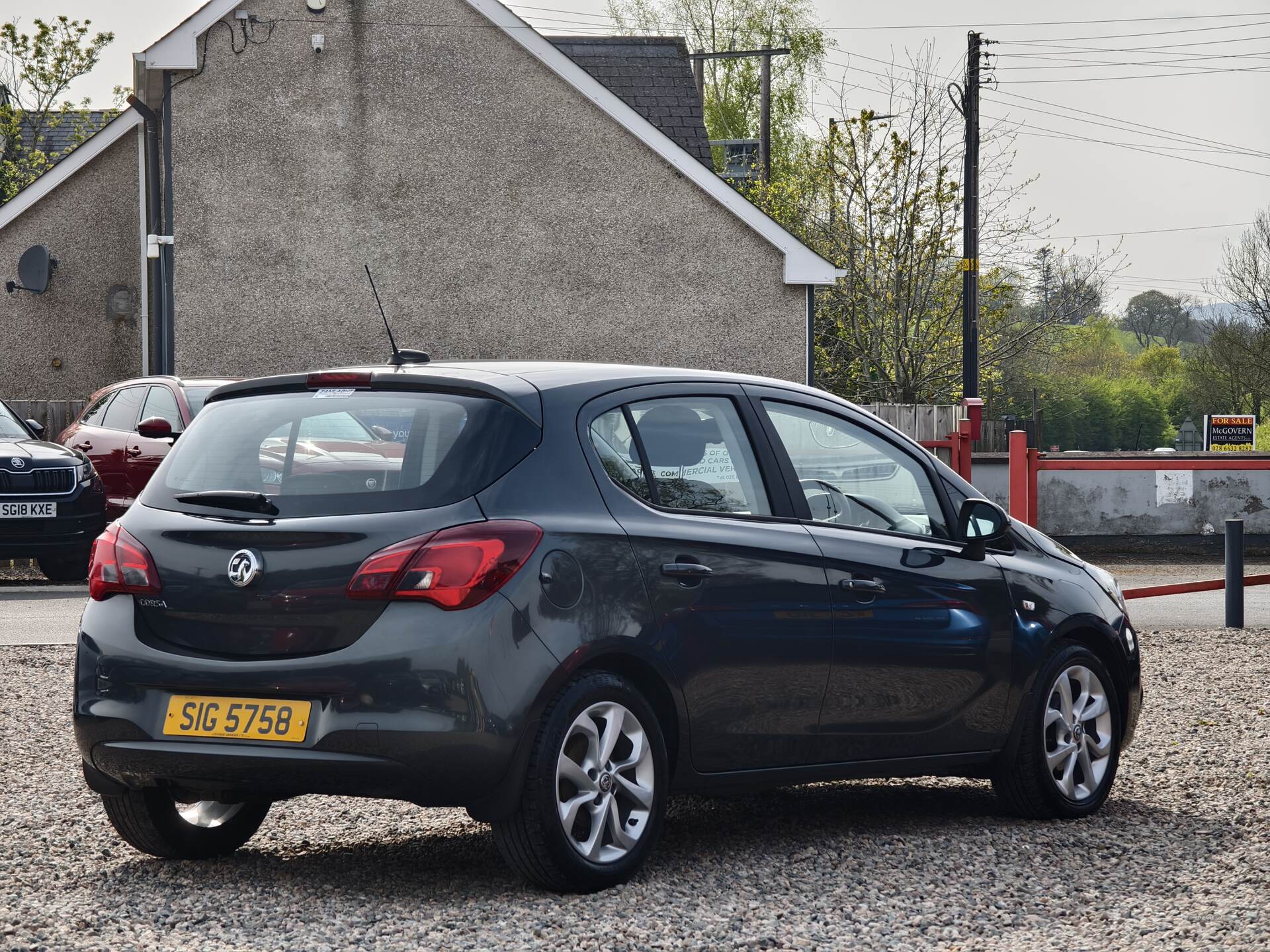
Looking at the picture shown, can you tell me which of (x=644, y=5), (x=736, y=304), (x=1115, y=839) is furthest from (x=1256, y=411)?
(x=1115, y=839)

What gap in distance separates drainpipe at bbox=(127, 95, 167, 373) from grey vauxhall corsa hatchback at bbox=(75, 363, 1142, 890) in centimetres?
1716

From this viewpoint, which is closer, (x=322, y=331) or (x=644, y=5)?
(x=322, y=331)

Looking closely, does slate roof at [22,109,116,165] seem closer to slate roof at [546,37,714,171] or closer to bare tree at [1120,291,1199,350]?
slate roof at [546,37,714,171]

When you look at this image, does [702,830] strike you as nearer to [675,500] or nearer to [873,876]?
[873,876]

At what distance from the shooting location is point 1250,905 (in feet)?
16.1

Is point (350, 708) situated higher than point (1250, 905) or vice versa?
point (350, 708)

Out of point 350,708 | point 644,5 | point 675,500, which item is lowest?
point 350,708

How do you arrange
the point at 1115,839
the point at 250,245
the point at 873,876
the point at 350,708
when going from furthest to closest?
the point at 250,245, the point at 1115,839, the point at 873,876, the point at 350,708

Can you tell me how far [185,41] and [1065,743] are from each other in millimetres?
17714

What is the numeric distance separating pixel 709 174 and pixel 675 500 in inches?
688

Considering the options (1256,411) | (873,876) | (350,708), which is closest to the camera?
(350,708)

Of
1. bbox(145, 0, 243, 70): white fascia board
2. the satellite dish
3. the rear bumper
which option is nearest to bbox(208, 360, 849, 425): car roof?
the rear bumper

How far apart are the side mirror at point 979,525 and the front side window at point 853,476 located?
0.24 feet

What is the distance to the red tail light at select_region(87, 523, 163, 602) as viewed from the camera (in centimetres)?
500
